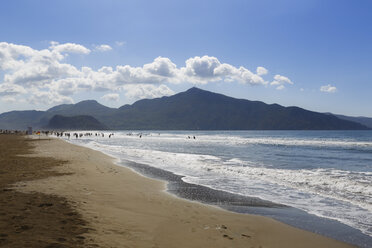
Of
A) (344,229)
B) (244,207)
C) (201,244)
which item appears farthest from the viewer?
(244,207)

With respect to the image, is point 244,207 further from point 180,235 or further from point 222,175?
point 222,175

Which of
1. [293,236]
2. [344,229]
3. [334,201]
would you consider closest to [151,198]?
[293,236]

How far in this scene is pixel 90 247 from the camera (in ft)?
16.2

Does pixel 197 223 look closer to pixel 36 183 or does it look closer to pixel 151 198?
pixel 151 198

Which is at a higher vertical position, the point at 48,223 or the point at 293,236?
the point at 48,223

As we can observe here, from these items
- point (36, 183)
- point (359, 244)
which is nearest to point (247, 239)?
point (359, 244)

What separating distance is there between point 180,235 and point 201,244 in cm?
70

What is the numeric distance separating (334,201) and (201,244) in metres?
7.17

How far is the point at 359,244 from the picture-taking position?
618 cm

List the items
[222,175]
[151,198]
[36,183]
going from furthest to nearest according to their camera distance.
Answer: [222,175] < [36,183] < [151,198]

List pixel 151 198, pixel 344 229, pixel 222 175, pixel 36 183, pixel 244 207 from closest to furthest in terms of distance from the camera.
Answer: pixel 344 229 → pixel 244 207 → pixel 151 198 → pixel 36 183 → pixel 222 175

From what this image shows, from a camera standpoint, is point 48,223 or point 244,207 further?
point 244,207

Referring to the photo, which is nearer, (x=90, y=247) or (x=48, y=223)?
(x=90, y=247)

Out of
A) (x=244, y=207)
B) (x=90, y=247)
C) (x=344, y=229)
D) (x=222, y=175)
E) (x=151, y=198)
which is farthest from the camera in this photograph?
(x=222, y=175)
